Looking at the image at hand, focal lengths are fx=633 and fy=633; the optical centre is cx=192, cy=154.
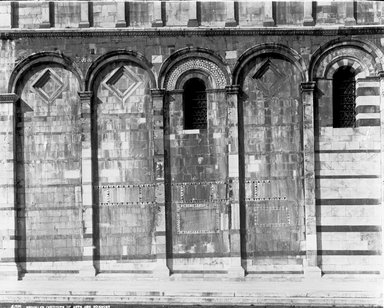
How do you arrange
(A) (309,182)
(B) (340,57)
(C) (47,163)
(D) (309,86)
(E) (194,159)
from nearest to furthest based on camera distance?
(A) (309,182), (D) (309,86), (B) (340,57), (E) (194,159), (C) (47,163)

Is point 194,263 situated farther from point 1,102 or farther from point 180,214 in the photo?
point 1,102

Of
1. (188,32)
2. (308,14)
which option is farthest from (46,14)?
(308,14)

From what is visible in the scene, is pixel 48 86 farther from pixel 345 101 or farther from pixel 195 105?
pixel 345 101

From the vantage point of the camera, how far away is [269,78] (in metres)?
16.0

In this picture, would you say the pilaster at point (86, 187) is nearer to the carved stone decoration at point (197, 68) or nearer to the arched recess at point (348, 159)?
the carved stone decoration at point (197, 68)

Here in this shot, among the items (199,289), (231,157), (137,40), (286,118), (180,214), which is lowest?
(199,289)

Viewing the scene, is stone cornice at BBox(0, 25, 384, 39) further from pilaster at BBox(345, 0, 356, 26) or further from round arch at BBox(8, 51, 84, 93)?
round arch at BBox(8, 51, 84, 93)

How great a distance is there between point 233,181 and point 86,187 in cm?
367

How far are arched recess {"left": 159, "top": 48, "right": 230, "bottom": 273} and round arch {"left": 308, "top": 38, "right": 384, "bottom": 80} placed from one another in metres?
2.24

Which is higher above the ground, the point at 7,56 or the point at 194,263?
the point at 7,56

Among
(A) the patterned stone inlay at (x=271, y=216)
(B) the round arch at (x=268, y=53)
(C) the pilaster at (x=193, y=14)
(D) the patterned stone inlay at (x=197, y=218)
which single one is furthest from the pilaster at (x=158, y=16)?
(A) the patterned stone inlay at (x=271, y=216)

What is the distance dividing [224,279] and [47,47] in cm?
731

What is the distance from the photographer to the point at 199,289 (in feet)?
50.4

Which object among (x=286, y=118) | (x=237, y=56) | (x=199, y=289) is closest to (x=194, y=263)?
(x=199, y=289)
